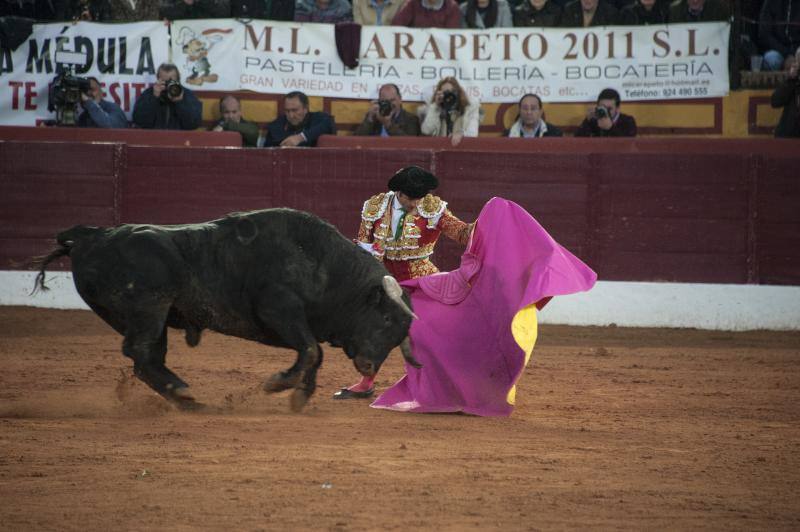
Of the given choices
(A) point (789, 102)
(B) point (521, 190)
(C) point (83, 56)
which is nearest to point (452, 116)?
(B) point (521, 190)

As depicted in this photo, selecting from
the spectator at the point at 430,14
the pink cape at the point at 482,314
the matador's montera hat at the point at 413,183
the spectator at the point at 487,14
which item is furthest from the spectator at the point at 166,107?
the pink cape at the point at 482,314

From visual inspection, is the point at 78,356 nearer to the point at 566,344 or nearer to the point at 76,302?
the point at 76,302

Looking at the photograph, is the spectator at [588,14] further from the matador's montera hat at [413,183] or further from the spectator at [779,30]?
the matador's montera hat at [413,183]

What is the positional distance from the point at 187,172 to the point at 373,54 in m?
→ 1.93

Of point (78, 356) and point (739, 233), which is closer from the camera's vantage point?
point (78, 356)

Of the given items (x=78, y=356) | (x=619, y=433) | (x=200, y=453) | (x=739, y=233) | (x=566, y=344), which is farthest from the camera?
(x=739, y=233)

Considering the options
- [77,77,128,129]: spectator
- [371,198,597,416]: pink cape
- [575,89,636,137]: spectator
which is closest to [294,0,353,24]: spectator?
[77,77,128,129]: spectator

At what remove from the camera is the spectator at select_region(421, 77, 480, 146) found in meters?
9.99

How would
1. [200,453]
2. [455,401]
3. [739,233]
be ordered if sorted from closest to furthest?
[200,453] < [455,401] < [739,233]

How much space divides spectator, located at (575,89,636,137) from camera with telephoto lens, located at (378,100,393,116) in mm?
1673

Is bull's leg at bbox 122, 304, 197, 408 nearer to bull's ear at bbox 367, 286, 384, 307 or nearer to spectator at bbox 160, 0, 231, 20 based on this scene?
bull's ear at bbox 367, 286, 384, 307

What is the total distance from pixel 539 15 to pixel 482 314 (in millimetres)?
5127

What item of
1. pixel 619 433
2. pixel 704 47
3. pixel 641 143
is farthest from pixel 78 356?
pixel 704 47

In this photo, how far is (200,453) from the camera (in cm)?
485
